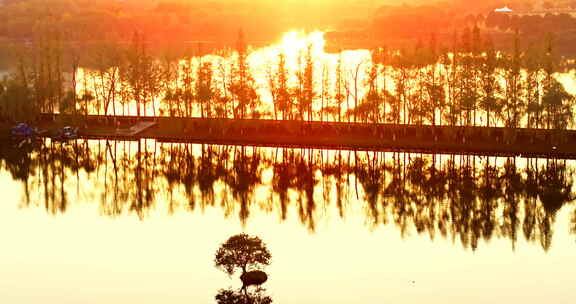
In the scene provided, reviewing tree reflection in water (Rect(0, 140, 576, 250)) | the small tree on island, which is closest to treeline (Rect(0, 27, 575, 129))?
tree reflection in water (Rect(0, 140, 576, 250))

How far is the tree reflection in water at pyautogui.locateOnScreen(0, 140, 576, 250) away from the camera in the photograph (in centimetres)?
3419

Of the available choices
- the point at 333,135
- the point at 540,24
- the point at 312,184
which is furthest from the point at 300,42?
the point at 312,184

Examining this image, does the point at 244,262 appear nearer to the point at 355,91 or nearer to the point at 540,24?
the point at 355,91

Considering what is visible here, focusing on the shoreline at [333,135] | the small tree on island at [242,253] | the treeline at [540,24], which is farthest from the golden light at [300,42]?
the small tree on island at [242,253]

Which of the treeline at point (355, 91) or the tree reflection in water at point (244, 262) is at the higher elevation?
the treeline at point (355, 91)

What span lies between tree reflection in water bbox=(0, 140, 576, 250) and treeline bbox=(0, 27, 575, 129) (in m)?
4.24

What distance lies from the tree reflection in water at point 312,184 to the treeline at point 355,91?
424cm

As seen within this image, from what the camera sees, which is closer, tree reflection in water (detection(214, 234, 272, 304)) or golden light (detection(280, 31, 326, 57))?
tree reflection in water (detection(214, 234, 272, 304))

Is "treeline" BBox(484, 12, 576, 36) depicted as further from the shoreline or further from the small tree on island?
the small tree on island

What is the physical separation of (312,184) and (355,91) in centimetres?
1301

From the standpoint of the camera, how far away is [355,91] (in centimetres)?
5131

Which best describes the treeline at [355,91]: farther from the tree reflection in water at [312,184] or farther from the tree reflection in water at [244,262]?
the tree reflection in water at [244,262]

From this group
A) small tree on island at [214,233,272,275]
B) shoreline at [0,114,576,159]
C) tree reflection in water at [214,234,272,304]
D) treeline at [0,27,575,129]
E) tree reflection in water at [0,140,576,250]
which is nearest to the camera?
Answer: tree reflection in water at [214,234,272,304]

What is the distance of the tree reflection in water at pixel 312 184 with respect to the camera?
34.2 meters
